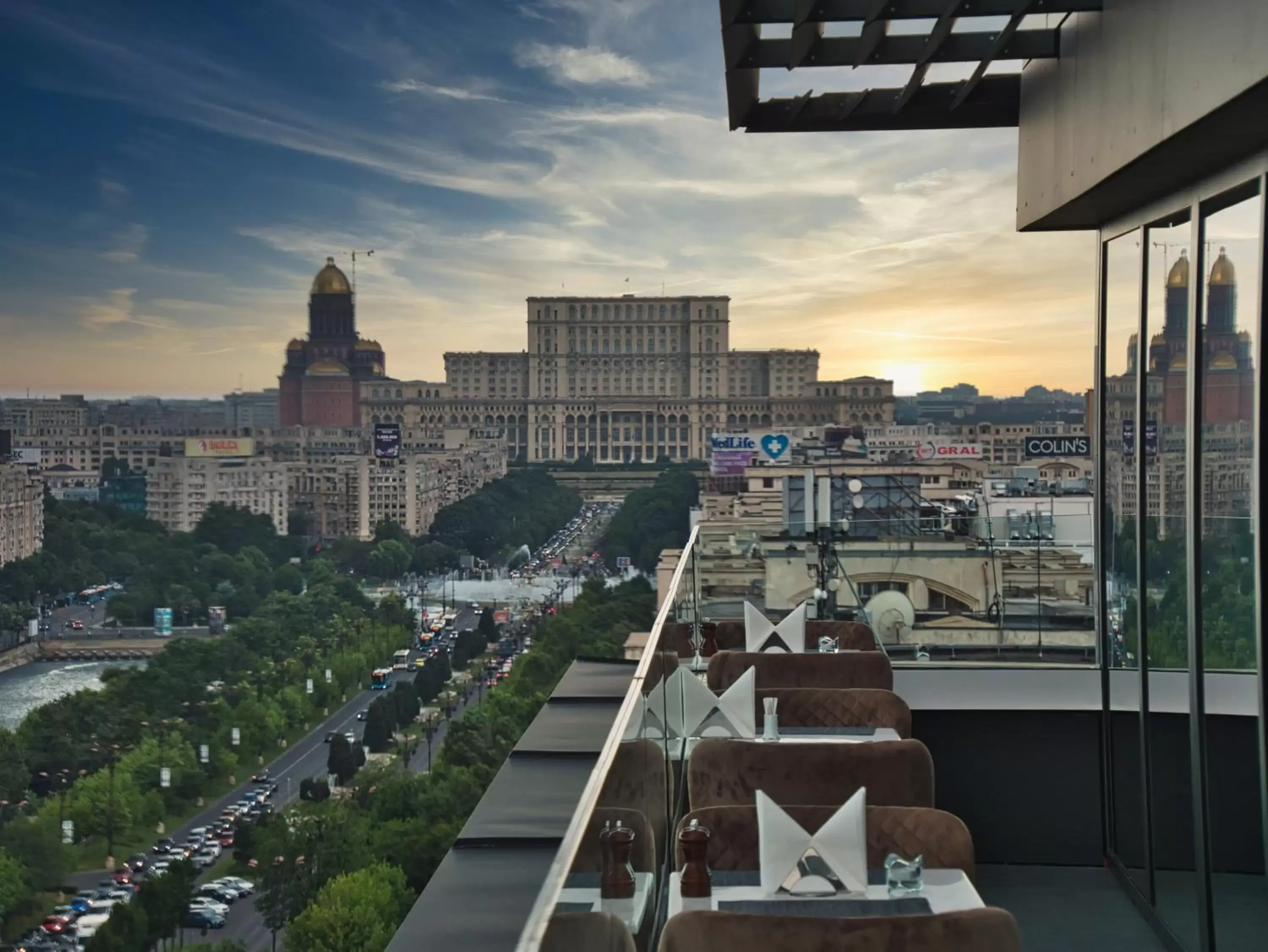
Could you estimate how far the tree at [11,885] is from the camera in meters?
20.5

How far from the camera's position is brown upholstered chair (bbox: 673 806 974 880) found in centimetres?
179

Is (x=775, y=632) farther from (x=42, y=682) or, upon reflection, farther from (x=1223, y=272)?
(x=42, y=682)

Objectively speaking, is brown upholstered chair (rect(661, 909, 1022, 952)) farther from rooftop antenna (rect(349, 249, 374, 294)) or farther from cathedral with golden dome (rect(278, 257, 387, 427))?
rooftop antenna (rect(349, 249, 374, 294))

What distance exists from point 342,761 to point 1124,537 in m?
23.6

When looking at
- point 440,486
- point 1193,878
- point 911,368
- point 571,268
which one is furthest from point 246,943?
point 571,268

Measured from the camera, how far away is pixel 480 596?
39094 millimetres

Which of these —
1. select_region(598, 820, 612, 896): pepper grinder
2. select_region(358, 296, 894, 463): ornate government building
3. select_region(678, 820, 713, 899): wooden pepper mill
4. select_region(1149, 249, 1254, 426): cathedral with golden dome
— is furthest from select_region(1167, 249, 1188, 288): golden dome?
select_region(358, 296, 894, 463): ornate government building

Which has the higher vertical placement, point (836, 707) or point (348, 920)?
point (836, 707)

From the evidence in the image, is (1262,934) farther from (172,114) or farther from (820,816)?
(172,114)

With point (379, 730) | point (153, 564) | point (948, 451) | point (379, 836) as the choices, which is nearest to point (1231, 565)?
point (379, 836)

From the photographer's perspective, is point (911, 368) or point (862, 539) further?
point (911, 368)

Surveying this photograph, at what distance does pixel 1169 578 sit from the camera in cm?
222

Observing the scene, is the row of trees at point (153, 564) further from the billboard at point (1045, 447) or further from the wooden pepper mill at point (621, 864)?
the wooden pepper mill at point (621, 864)

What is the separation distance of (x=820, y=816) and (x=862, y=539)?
2.06 metres
